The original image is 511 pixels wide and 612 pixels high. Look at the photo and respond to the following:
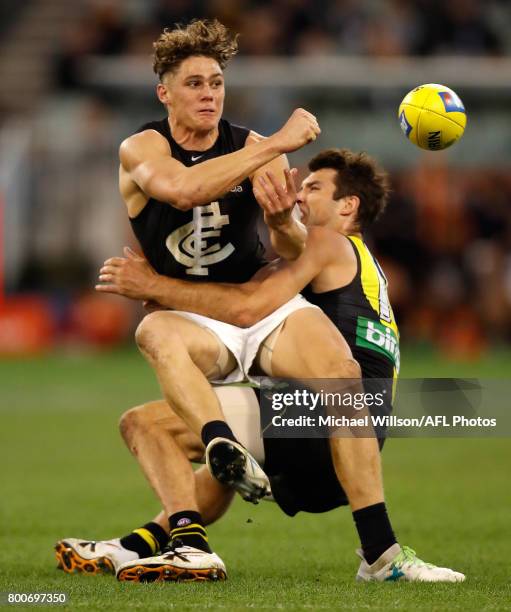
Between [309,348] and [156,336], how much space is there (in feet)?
2.25

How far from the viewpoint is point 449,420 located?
6754 mm

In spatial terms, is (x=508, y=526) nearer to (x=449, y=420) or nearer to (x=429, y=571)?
(x=449, y=420)

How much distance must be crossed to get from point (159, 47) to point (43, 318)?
46.9 ft

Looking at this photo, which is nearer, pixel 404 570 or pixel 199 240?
pixel 404 570

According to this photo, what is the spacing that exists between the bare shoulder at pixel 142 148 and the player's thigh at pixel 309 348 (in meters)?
1.01

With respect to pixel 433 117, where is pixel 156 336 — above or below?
below

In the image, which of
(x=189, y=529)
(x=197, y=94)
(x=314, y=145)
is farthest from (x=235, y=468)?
(x=314, y=145)

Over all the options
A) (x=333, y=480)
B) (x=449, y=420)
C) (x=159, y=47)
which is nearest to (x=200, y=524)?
(x=333, y=480)

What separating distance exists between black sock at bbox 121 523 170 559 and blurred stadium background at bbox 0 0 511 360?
43.4 feet

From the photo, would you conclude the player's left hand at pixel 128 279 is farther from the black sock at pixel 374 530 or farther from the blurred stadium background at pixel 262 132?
the blurred stadium background at pixel 262 132

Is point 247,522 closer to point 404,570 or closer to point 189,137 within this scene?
point 404,570

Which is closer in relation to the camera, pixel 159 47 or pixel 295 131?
pixel 295 131

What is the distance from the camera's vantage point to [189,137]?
21.2 feet

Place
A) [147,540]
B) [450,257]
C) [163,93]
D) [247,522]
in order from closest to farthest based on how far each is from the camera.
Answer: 1. [147,540]
2. [163,93]
3. [247,522]
4. [450,257]
